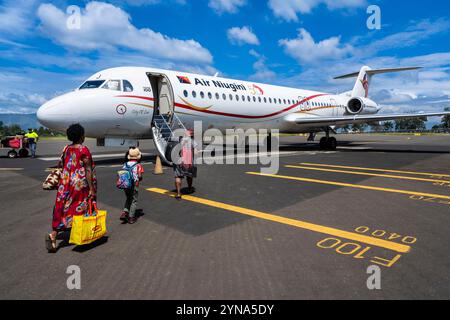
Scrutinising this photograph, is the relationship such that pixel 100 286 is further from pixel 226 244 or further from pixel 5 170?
pixel 5 170

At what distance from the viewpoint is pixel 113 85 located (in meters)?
11.3

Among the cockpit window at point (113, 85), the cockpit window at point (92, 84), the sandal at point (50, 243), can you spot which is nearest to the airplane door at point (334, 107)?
the cockpit window at point (113, 85)

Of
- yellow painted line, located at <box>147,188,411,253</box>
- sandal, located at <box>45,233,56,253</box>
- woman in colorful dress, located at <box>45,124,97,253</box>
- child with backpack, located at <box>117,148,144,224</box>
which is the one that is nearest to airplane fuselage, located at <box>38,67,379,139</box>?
yellow painted line, located at <box>147,188,411,253</box>

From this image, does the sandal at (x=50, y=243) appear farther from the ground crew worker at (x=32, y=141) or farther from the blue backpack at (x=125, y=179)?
the ground crew worker at (x=32, y=141)

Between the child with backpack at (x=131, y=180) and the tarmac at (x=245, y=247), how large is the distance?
0.70 ft

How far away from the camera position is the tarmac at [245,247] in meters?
2.94

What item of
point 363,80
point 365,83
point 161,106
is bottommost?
point 161,106

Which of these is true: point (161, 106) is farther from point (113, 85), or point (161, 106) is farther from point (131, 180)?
point (131, 180)

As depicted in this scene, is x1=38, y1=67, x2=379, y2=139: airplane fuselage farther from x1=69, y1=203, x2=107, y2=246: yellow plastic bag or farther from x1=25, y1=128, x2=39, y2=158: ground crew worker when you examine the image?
x1=69, y1=203, x2=107, y2=246: yellow plastic bag

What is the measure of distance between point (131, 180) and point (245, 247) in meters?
2.23

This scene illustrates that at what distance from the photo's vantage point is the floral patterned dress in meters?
3.91

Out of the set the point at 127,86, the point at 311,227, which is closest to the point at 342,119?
the point at 127,86

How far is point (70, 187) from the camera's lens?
3.91 m
